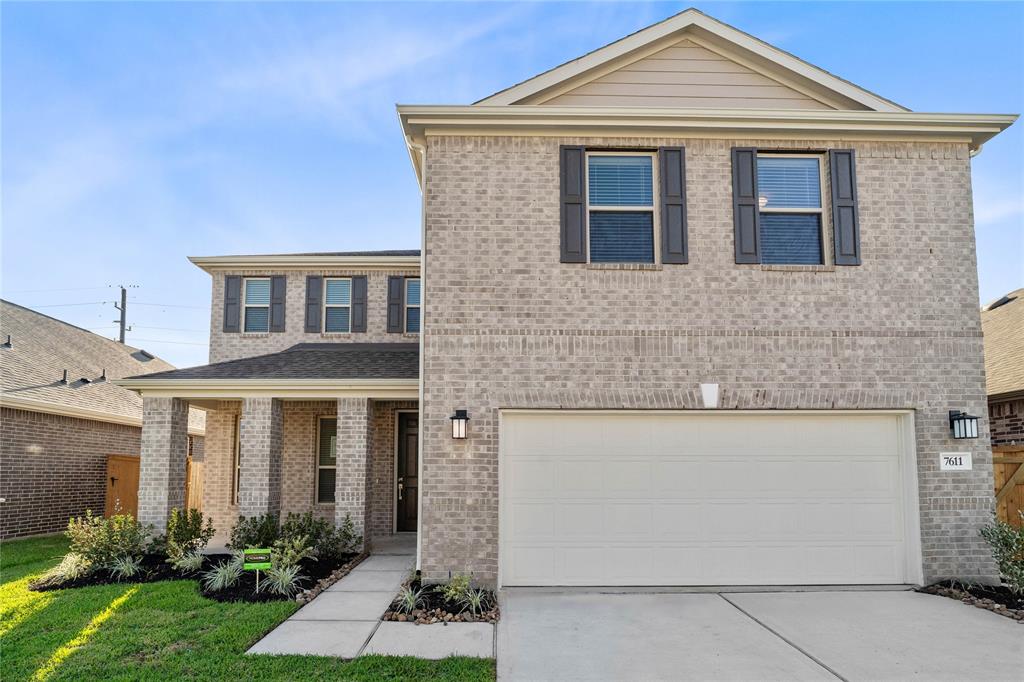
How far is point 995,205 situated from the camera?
1076cm

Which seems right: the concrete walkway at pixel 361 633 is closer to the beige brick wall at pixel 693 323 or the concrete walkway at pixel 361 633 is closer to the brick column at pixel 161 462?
the beige brick wall at pixel 693 323

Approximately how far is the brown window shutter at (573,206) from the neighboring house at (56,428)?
7412 mm

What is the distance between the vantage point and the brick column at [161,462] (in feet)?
34.5

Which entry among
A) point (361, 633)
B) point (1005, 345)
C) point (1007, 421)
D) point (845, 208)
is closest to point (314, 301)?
point (361, 633)

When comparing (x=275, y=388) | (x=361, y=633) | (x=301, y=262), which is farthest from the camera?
(x=301, y=262)

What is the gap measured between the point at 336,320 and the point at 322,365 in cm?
261

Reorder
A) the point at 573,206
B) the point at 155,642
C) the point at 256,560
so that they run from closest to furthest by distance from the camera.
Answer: the point at 155,642 → the point at 256,560 → the point at 573,206

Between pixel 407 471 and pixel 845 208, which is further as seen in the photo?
pixel 407 471

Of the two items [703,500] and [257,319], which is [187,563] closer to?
[257,319]

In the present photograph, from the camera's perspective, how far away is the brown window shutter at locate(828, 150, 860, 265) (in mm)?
8523

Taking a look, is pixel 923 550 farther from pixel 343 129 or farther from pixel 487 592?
pixel 343 129

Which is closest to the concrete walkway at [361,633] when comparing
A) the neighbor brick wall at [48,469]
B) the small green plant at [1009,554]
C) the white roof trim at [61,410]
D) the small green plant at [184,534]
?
the small green plant at [184,534]

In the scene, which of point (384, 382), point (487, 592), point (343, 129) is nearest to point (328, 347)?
point (384, 382)

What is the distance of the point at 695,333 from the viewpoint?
836 cm
